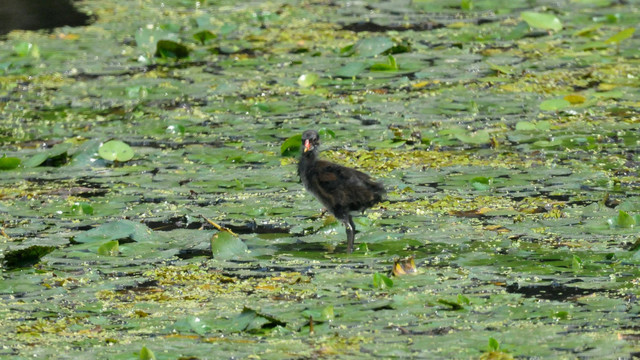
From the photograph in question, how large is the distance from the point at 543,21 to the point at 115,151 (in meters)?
4.61

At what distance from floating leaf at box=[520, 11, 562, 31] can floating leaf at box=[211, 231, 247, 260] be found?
5420 mm

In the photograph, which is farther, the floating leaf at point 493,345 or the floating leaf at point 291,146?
the floating leaf at point 291,146

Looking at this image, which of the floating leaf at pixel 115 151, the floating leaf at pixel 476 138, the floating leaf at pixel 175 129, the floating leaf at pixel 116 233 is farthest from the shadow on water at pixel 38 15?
the floating leaf at pixel 116 233

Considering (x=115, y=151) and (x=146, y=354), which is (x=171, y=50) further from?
(x=146, y=354)

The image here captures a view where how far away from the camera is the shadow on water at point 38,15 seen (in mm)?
11766

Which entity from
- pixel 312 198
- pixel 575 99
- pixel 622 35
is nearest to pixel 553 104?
A: pixel 575 99

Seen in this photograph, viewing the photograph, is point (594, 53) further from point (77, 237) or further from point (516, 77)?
point (77, 237)

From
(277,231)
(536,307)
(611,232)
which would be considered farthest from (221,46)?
(536,307)

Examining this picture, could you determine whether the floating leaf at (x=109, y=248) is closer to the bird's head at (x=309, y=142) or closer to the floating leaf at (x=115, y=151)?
the bird's head at (x=309, y=142)

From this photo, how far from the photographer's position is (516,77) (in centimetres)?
874

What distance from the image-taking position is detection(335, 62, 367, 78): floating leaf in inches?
354

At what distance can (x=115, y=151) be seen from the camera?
710cm

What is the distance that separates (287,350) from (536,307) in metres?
1.02

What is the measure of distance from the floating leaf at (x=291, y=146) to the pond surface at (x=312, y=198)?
0.5 inches
